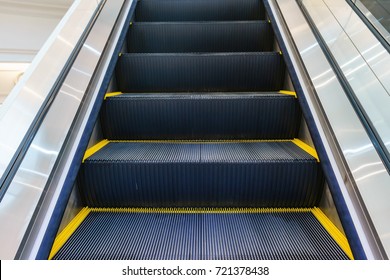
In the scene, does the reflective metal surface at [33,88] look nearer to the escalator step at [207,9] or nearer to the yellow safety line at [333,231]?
the escalator step at [207,9]

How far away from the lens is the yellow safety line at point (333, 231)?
1.12 m

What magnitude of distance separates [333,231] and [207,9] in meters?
2.49

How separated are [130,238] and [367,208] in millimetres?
1040

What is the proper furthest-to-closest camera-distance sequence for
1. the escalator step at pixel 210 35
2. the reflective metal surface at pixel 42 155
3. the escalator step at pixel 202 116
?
the escalator step at pixel 210 35 < the escalator step at pixel 202 116 < the reflective metal surface at pixel 42 155

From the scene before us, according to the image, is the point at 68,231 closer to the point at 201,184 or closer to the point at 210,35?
the point at 201,184

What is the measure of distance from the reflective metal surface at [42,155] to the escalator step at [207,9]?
115cm

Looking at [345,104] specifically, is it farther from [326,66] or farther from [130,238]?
[130,238]

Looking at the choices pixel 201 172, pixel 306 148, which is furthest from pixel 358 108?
pixel 201 172

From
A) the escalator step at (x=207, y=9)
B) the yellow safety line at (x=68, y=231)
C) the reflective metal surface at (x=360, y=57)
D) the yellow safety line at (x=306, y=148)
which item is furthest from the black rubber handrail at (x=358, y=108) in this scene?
the yellow safety line at (x=68, y=231)

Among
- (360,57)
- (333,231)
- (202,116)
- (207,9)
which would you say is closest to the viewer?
(333,231)

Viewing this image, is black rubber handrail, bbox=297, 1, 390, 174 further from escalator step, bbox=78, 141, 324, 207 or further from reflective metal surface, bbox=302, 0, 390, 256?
escalator step, bbox=78, 141, 324, 207

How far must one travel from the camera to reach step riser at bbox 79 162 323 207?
140cm

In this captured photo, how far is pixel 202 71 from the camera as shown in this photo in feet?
7.00

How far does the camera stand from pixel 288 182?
1401 millimetres
